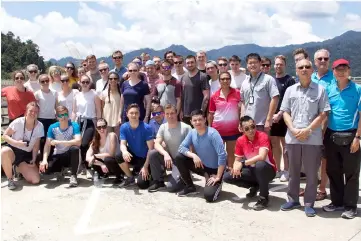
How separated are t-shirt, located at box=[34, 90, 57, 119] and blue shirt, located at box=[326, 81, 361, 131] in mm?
5126

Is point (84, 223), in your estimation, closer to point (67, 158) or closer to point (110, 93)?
point (67, 158)

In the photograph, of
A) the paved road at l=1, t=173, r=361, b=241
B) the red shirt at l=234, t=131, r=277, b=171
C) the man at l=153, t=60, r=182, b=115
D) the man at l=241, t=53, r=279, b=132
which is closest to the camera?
the paved road at l=1, t=173, r=361, b=241

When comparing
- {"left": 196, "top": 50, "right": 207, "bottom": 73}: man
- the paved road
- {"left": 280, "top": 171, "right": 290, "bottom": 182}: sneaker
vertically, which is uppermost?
{"left": 196, "top": 50, "right": 207, "bottom": 73}: man

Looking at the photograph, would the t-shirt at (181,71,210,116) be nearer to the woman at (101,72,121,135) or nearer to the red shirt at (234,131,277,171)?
the woman at (101,72,121,135)

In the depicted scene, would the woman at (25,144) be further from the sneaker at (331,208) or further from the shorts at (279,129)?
the sneaker at (331,208)

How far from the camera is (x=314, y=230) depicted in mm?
4555

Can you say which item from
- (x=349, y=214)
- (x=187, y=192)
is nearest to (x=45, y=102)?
(x=187, y=192)

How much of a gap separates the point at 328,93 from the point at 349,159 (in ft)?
2.97

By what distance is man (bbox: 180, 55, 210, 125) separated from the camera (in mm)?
7008

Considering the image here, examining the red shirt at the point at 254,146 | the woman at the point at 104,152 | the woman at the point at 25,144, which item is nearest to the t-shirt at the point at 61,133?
the woman at the point at 25,144

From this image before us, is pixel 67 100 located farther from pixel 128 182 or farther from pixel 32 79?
pixel 128 182

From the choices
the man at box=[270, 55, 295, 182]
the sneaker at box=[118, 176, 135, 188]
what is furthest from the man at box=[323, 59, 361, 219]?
the sneaker at box=[118, 176, 135, 188]

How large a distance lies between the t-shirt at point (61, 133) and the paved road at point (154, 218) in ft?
3.00

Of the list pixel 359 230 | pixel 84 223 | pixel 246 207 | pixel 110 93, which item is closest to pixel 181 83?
pixel 110 93
